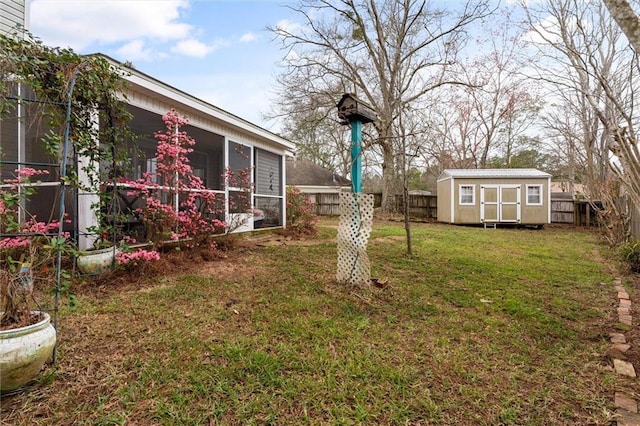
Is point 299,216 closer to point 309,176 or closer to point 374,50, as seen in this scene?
point 374,50

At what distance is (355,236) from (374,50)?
13.5 m

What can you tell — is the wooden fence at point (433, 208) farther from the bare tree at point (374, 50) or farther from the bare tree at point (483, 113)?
the bare tree at point (483, 113)

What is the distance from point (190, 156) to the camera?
8758mm

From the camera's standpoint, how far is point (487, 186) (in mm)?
12422

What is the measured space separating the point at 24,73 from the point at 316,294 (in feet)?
9.53

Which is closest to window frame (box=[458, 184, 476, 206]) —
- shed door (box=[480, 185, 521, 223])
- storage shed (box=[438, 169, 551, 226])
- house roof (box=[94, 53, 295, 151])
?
storage shed (box=[438, 169, 551, 226])

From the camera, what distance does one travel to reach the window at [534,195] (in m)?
12.2

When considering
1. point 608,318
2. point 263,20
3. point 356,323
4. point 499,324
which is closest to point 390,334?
point 356,323

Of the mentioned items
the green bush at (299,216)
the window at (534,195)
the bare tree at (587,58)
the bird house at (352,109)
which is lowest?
the green bush at (299,216)

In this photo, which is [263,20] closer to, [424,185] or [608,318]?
[608,318]

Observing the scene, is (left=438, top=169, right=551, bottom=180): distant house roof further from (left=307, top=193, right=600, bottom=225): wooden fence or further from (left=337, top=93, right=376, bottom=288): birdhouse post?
(left=337, top=93, right=376, bottom=288): birdhouse post

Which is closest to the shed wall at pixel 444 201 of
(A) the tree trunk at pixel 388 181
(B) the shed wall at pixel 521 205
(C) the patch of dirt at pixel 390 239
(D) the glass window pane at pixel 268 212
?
(B) the shed wall at pixel 521 205

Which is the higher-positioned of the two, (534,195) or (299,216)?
(534,195)

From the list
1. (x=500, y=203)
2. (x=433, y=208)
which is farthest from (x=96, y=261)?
(x=433, y=208)
